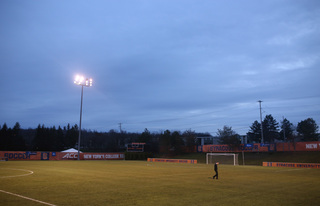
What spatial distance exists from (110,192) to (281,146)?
6592 centimetres

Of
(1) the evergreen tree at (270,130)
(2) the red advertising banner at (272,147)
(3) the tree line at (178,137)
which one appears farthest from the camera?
(1) the evergreen tree at (270,130)

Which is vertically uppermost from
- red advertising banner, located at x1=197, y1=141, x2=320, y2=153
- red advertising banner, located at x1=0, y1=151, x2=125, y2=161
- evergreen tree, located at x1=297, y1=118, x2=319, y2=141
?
evergreen tree, located at x1=297, y1=118, x2=319, y2=141

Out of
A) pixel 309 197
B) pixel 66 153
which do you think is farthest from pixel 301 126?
pixel 309 197

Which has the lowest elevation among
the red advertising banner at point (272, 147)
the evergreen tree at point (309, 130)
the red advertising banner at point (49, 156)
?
the red advertising banner at point (49, 156)

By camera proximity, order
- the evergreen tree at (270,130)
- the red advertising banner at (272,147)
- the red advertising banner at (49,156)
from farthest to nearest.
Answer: the evergreen tree at (270,130), the red advertising banner at (272,147), the red advertising banner at (49,156)

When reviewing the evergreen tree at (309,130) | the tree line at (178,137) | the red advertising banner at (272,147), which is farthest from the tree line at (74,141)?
the evergreen tree at (309,130)

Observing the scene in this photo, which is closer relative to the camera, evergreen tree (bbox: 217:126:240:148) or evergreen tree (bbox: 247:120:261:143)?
evergreen tree (bbox: 217:126:240:148)

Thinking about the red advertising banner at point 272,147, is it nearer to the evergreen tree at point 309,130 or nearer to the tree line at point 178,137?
the tree line at point 178,137

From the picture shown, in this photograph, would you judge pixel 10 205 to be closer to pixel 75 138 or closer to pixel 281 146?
pixel 281 146

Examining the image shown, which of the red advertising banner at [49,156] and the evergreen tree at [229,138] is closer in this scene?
the red advertising banner at [49,156]

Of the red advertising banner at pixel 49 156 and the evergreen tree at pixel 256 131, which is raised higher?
the evergreen tree at pixel 256 131

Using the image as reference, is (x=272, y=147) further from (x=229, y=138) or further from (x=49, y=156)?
(x=49, y=156)

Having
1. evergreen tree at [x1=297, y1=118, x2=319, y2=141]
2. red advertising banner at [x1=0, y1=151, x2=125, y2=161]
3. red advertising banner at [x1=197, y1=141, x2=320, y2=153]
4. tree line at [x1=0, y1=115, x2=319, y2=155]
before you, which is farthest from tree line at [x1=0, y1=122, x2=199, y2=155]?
evergreen tree at [x1=297, y1=118, x2=319, y2=141]

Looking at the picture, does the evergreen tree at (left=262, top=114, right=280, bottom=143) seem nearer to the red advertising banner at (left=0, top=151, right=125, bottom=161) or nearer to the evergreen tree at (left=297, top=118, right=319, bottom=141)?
the evergreen tree at (left=297, top=118, right=319, bottom=141)
